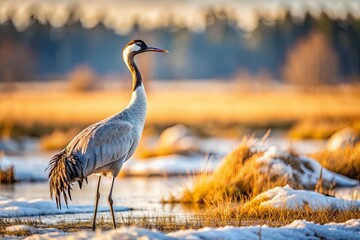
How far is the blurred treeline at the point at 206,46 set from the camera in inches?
3733

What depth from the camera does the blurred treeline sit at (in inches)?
3733

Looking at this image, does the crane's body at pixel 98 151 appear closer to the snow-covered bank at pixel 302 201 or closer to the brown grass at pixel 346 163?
the snow-covered bank at pixel 302 201

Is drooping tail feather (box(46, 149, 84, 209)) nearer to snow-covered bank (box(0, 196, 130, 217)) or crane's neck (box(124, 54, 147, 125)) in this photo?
crane's neck (box(124, 54, 147, 125))

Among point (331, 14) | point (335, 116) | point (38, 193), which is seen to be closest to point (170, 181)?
point (38, 193)

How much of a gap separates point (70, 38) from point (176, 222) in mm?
104351

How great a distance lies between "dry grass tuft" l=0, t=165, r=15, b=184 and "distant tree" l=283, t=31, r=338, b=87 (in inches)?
2392

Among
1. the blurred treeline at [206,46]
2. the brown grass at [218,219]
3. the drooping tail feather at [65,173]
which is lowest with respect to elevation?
the brown grass at [218,219]

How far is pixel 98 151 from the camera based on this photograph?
33.9ft

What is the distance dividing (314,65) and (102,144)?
223ft

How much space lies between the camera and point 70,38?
11262cm

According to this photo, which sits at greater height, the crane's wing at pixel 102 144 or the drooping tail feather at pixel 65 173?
the crane's wing at pixel 102 144

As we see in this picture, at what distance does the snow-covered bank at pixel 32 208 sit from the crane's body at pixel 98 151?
1.16 m

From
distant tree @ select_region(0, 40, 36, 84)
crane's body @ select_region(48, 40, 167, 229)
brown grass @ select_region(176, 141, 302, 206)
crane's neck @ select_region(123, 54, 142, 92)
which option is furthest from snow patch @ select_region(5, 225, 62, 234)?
distant tree @ select_region(0, 40, 36, 84)

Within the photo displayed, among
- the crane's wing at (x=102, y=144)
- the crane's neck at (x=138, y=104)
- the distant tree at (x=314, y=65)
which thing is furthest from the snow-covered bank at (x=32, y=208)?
the distant tree at (x=314, y=65)
